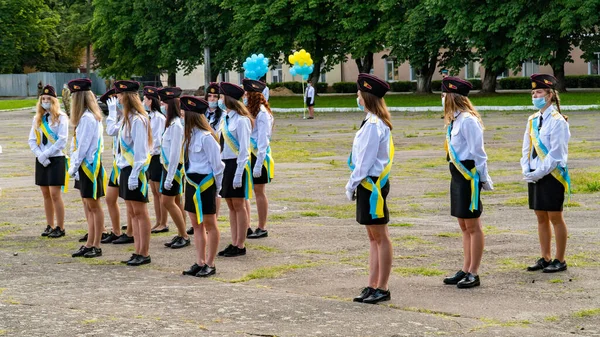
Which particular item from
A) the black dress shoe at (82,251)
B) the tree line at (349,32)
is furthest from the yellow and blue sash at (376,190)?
the tree line at (349,32)

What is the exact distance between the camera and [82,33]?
86.2 metres

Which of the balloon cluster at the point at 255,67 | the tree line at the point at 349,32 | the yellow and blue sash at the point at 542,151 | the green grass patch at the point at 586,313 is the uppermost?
the tree line at the point at 349,32

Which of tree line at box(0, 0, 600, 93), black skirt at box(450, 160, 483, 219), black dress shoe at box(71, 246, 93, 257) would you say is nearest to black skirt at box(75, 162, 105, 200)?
black dress shoe at box(71, 246, 93, 257)

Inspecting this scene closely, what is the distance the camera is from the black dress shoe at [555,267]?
34.0 feet

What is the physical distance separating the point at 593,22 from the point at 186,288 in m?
40.3

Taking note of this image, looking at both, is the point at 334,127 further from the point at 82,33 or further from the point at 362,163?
the point at 82,33

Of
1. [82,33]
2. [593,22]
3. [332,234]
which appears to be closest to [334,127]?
[593,22]

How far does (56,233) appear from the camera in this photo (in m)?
13.8

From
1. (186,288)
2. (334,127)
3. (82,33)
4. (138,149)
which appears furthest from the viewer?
(82,33)

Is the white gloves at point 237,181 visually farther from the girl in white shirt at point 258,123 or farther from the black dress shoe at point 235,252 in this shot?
the black dress shoe at point 235,252

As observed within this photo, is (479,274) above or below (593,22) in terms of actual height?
below

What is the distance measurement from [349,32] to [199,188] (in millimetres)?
47395

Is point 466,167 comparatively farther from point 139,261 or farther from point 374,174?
point 139,261

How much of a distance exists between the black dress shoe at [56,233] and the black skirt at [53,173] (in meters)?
0.62
